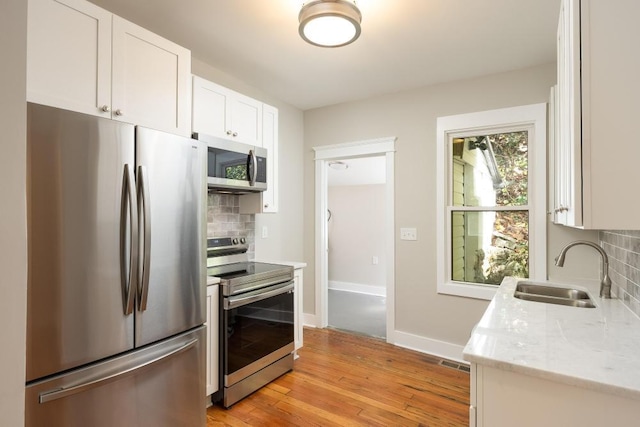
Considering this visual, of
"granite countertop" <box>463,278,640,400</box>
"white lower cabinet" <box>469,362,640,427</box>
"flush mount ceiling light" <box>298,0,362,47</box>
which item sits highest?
"flush mount ceiling light" <box>298,0,362,47</box>

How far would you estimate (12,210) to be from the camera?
0.97 m

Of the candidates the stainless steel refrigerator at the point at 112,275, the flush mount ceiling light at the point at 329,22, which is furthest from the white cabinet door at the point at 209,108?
the flush mount ceiling light at the point at 329,22

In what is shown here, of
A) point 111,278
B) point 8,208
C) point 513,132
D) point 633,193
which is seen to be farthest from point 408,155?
point 8,208

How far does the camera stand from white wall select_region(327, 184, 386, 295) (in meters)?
5.43

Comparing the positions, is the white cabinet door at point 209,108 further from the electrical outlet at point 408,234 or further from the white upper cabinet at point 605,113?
the white upper cabinet at point 605,113

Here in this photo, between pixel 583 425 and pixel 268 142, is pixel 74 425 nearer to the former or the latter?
pixel 583 425

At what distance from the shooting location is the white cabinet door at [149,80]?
1696 mm

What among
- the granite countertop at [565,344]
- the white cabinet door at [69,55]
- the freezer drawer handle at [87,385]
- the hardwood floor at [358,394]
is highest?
the white cabinet door at [69,55]

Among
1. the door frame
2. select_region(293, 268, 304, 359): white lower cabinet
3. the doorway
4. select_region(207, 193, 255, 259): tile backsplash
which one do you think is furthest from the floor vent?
select_region(207, 193, 255, 259): tile backsplash

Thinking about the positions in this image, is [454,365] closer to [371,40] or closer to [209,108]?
[371,40]

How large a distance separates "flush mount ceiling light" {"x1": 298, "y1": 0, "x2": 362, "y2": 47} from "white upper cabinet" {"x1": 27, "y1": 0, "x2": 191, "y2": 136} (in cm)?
79

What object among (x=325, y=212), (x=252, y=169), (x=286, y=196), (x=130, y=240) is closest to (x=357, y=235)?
(x=325, y=212)

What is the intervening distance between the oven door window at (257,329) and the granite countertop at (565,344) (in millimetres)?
1517

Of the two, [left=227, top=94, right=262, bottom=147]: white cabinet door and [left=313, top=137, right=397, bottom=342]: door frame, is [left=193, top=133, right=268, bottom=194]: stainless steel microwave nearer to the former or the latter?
[left=227, top=94, right=262, bottom=147]: white cabinet door
